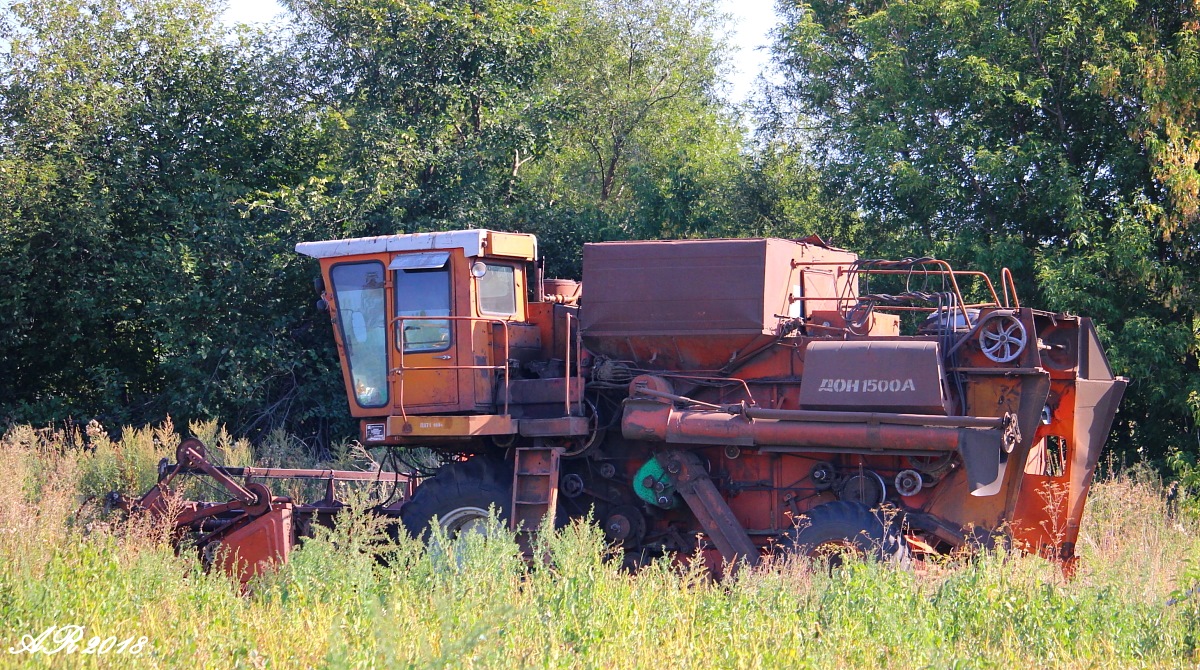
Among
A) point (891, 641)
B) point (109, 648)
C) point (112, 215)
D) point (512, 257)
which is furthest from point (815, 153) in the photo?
point (109, 648)

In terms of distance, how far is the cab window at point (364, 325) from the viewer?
9766 millimetres

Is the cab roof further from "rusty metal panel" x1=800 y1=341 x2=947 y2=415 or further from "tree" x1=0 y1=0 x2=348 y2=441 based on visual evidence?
"tree" x1=0 y1=0 x2=348 y2=441

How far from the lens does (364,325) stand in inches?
388

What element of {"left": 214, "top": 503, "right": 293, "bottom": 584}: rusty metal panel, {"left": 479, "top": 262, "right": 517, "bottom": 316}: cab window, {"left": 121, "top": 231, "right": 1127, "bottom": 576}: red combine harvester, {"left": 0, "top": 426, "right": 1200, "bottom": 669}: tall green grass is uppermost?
{"left": 479, "top": 262, "right": 517, "bottom": 316}: cab window

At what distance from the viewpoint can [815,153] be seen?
1877 cm

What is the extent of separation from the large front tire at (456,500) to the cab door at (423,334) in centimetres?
65

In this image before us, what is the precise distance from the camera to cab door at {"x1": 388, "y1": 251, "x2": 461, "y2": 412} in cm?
954

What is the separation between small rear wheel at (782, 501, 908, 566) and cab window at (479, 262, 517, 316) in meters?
3.34

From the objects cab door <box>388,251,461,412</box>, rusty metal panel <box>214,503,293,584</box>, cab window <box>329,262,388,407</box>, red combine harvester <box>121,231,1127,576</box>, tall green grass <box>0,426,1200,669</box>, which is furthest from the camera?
cab window <box>329,262,388,407</box>

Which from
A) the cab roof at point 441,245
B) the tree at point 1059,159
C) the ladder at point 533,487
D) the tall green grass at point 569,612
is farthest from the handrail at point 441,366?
the tree at point 1059,159

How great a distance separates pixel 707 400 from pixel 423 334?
104 inches

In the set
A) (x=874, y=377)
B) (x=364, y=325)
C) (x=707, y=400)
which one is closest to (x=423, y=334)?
(x=364, y=325)

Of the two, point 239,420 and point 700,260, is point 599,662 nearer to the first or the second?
point 700,260

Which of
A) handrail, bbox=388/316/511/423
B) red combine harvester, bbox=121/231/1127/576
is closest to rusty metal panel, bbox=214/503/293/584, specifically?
red combine harvester, bbox=121/231/1127/576
